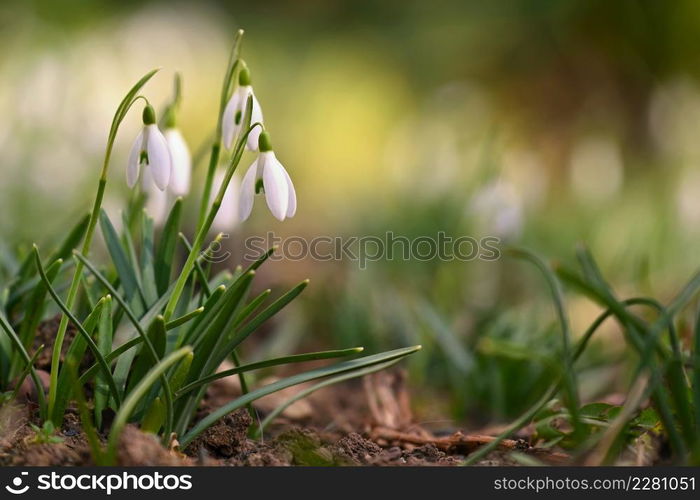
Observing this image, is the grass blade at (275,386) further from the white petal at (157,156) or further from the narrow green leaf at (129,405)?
the white petal at (157,156)

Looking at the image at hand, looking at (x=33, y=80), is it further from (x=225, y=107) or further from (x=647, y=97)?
(x=647, y=97)

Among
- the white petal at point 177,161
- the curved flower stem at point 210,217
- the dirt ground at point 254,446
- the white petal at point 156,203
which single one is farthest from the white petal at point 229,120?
the dirt ground at point 254,446

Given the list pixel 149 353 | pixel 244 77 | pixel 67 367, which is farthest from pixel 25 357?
pixel 244 77

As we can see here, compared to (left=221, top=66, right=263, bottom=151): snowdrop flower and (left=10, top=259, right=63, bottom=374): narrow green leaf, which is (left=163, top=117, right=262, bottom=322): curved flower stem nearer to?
(left=221, top=66, right=263, bottom=151): snowdrop flower

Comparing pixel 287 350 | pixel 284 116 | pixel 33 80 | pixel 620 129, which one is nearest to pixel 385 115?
pixel 284 116

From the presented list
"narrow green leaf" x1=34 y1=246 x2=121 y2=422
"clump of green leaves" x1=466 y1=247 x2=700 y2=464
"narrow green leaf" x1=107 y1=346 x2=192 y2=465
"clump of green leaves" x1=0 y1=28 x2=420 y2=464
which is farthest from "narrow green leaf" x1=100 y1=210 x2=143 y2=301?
"clump of green leaves" x1=466 y1=247 x2=700 y2=464
